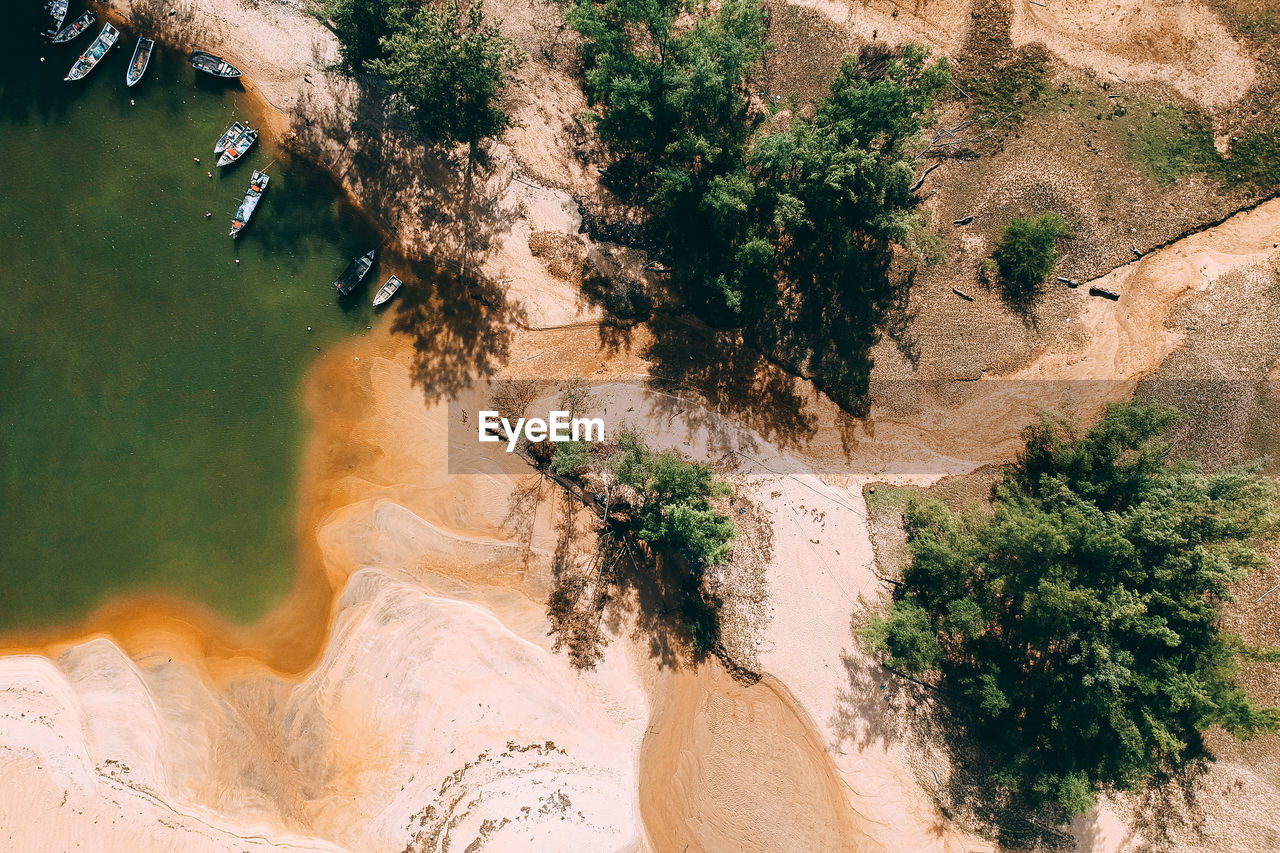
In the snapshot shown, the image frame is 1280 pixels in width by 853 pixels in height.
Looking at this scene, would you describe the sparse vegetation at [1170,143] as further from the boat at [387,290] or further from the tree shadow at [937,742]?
the boat at [387,290]

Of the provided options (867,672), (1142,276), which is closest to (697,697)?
(867,672)

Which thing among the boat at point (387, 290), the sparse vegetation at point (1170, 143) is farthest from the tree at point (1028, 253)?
the boat at point (387, 290)

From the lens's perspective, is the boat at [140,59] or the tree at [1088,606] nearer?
the tree at [1088,606]

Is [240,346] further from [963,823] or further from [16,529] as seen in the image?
[963,823]

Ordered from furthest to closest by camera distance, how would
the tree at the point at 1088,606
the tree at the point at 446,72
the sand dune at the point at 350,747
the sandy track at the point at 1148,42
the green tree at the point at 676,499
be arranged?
the sandy track at the point at 1148,42, the sand dune at the point at 350,747, the green tree at the point at 676,499, the tree at the point at 446,72, the tree at the point at 1088,606

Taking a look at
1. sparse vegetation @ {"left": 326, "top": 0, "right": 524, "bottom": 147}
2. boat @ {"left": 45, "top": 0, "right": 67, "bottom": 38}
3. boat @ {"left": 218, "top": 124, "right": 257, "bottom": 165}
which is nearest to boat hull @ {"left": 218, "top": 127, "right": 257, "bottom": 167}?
boat @ {"left": 218, "top": 124, "right": 257, "bottom": 165}

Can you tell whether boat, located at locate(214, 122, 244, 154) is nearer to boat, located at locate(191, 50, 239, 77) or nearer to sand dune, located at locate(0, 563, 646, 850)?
boat, located at locate(191, 50, 239, 77)
